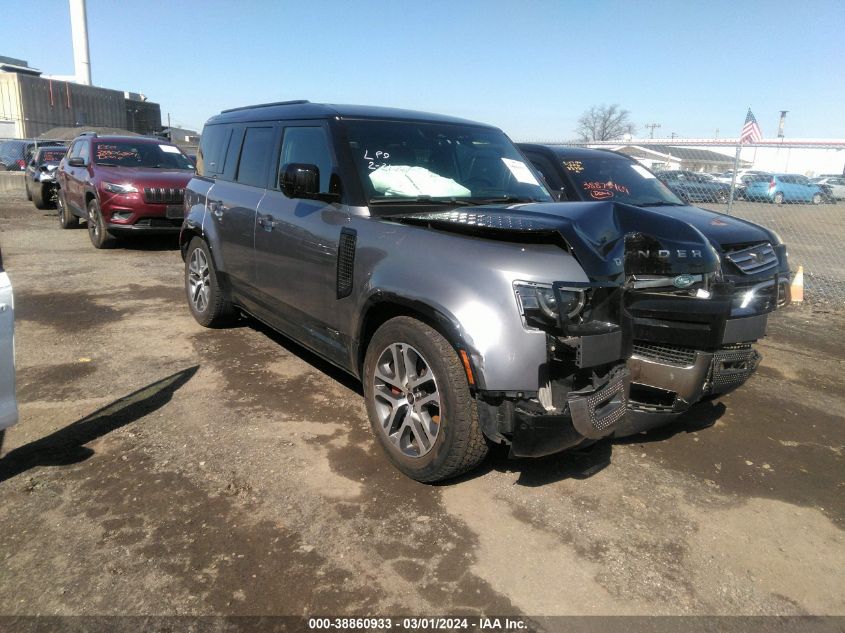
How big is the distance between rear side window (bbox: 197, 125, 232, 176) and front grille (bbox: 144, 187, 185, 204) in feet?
13.3

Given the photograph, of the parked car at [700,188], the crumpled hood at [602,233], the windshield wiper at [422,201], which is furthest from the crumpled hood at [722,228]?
the parked car at [700,188]

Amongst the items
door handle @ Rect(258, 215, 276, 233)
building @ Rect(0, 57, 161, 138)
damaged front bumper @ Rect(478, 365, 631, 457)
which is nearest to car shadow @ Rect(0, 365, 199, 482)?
door handle @ Rect(258, 215, 276, 233)

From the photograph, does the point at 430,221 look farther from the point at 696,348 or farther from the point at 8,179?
the point at 8,179

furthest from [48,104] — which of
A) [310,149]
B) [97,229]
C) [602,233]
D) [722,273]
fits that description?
[602,233]

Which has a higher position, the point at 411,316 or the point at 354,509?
the point at 411,316

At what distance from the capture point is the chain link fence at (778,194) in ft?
33.0

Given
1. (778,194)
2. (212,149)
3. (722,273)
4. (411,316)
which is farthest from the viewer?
(778,194)

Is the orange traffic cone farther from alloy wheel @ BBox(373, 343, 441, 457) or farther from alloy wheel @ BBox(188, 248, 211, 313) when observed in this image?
alloy wheel @ BBox(188, 248, 211, 313)

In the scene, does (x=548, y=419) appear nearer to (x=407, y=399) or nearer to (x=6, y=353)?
(x=407, y=399)

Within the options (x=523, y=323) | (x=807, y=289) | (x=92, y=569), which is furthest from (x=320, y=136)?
(x=807, y=289)

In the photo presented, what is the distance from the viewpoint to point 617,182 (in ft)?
22.7

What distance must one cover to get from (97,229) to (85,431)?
7613 mm

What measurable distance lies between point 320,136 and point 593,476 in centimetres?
268

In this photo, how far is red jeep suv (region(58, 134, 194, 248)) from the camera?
966 centimetres
